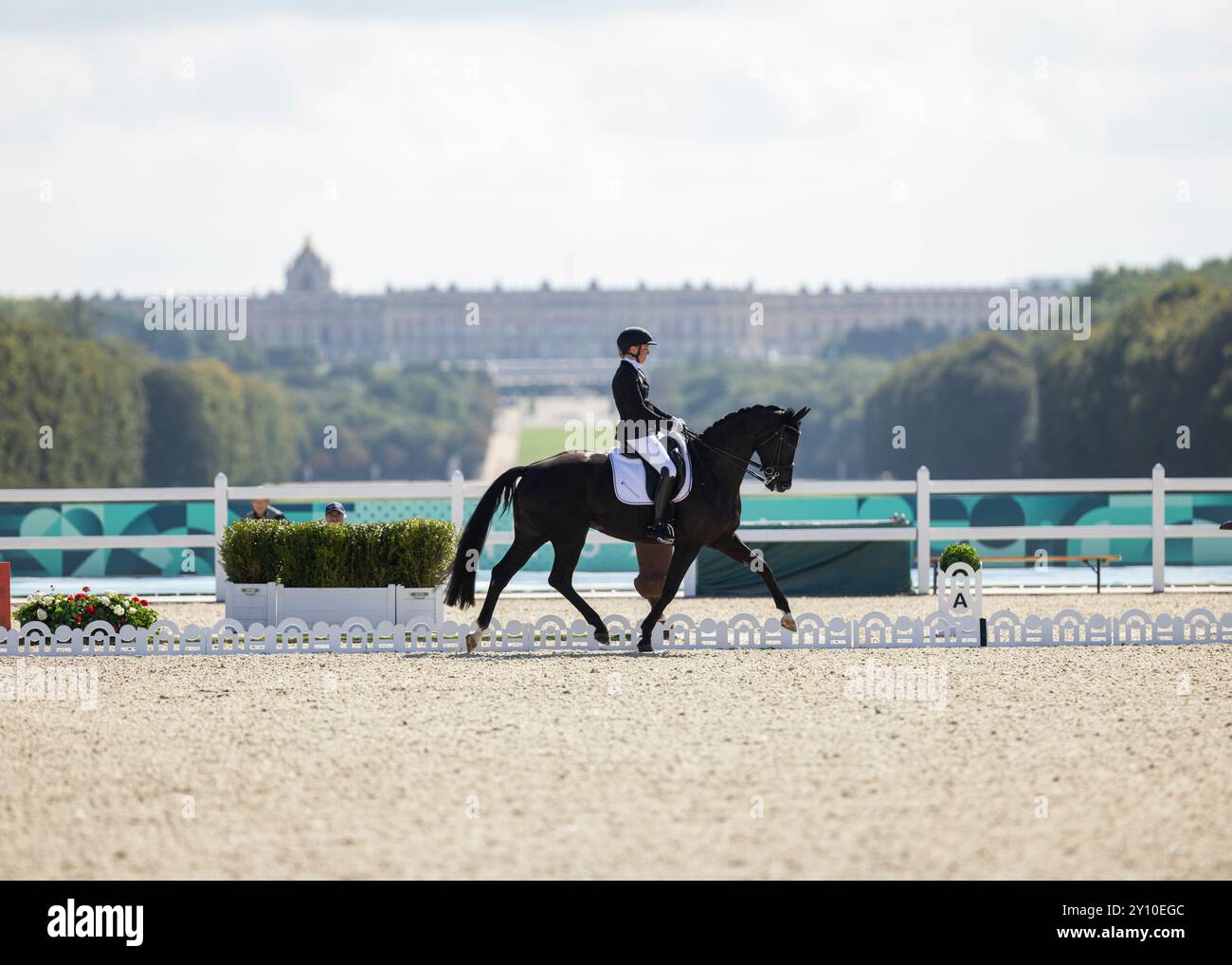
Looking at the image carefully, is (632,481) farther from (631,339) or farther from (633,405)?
(631,339)

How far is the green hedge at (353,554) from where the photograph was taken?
15719 millimetres

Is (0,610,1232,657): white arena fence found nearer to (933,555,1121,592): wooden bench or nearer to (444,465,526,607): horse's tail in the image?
(444,465,526,607): horse's tail

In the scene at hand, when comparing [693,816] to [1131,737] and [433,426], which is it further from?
[433,426]

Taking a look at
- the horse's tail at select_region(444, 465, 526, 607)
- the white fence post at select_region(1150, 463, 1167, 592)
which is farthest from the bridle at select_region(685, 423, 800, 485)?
the white fence post at select_region(1150, 463, 1167, 592)

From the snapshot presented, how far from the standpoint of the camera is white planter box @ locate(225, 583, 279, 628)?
15844mm

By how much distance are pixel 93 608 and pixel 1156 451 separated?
43.7 metres

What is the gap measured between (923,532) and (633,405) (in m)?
8.26

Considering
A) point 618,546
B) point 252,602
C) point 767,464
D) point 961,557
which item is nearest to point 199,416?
point 618,546

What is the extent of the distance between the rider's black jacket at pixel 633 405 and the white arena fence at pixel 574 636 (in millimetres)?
1465

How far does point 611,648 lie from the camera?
14.6 meters

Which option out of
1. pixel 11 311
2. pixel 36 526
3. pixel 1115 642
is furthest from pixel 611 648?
pixel 11 311

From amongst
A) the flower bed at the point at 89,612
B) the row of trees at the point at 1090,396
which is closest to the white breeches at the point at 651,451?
the flower bed at the point at 89,612

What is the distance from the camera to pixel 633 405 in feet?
46.6
